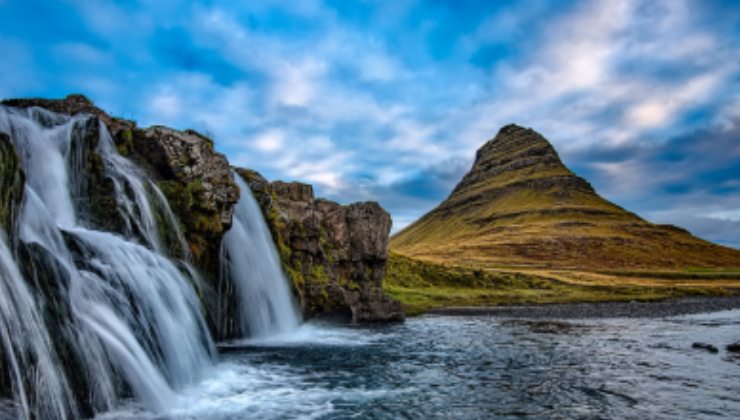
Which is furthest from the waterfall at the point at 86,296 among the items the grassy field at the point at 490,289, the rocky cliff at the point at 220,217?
the grassy field at the point at 490,289

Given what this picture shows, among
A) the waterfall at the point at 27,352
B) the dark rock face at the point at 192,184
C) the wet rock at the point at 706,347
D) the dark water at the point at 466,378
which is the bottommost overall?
the wet rock at the point at 706,347

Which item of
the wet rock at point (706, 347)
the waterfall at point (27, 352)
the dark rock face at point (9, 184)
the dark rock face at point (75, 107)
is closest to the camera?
the waterfall at point (27, 352)

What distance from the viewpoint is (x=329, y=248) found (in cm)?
4800

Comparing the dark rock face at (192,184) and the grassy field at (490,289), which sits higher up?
the dark rock face at (192,184)

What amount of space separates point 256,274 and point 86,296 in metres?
18.2

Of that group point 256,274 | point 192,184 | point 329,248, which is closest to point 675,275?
point 329,248

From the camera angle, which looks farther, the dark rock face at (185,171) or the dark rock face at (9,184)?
the dark rock face at (185,171)

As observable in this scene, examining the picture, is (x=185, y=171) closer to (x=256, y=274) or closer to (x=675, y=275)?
(x=256, y=274)

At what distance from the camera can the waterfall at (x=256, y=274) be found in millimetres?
32281

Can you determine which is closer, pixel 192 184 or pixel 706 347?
pixel 192 184

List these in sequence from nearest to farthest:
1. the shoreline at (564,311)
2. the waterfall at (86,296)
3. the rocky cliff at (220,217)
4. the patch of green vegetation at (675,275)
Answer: the waterfall at (86,296), the rocky cliff at (220,217), the shoreline at (564,311), the patch of green vegetation at (675,275)

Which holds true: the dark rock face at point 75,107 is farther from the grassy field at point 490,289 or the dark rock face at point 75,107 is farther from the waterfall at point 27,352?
the grassy field at point 490,289

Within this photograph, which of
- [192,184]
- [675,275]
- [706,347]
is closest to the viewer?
[192,184]

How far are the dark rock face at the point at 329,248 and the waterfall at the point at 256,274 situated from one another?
1647 mm
